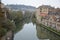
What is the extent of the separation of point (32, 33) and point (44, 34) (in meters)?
0.35

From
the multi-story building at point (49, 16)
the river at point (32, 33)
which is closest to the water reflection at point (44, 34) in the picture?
the river at point (32, 33)

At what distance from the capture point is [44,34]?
16.2 feet

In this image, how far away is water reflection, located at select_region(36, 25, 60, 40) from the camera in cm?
483

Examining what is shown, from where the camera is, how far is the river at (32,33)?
4.59 metres

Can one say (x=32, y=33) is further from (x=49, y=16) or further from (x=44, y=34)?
(x=49, y=16)

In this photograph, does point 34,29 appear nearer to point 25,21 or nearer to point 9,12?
point 25,21

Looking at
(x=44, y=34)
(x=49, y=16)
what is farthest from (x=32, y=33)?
(x=49, y=16)

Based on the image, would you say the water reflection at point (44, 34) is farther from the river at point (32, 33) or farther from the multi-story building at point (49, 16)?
the multi-story building at point (49, 16)

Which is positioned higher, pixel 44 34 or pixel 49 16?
pixel 49 16

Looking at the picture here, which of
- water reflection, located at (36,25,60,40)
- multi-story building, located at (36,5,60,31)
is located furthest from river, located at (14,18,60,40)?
multi-story building, located at (36,5,60,31)

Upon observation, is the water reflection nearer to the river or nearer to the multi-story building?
the river

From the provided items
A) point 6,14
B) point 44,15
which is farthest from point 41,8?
point 6,14

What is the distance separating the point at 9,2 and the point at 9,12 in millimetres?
215

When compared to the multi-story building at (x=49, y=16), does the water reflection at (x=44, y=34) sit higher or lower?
lower
